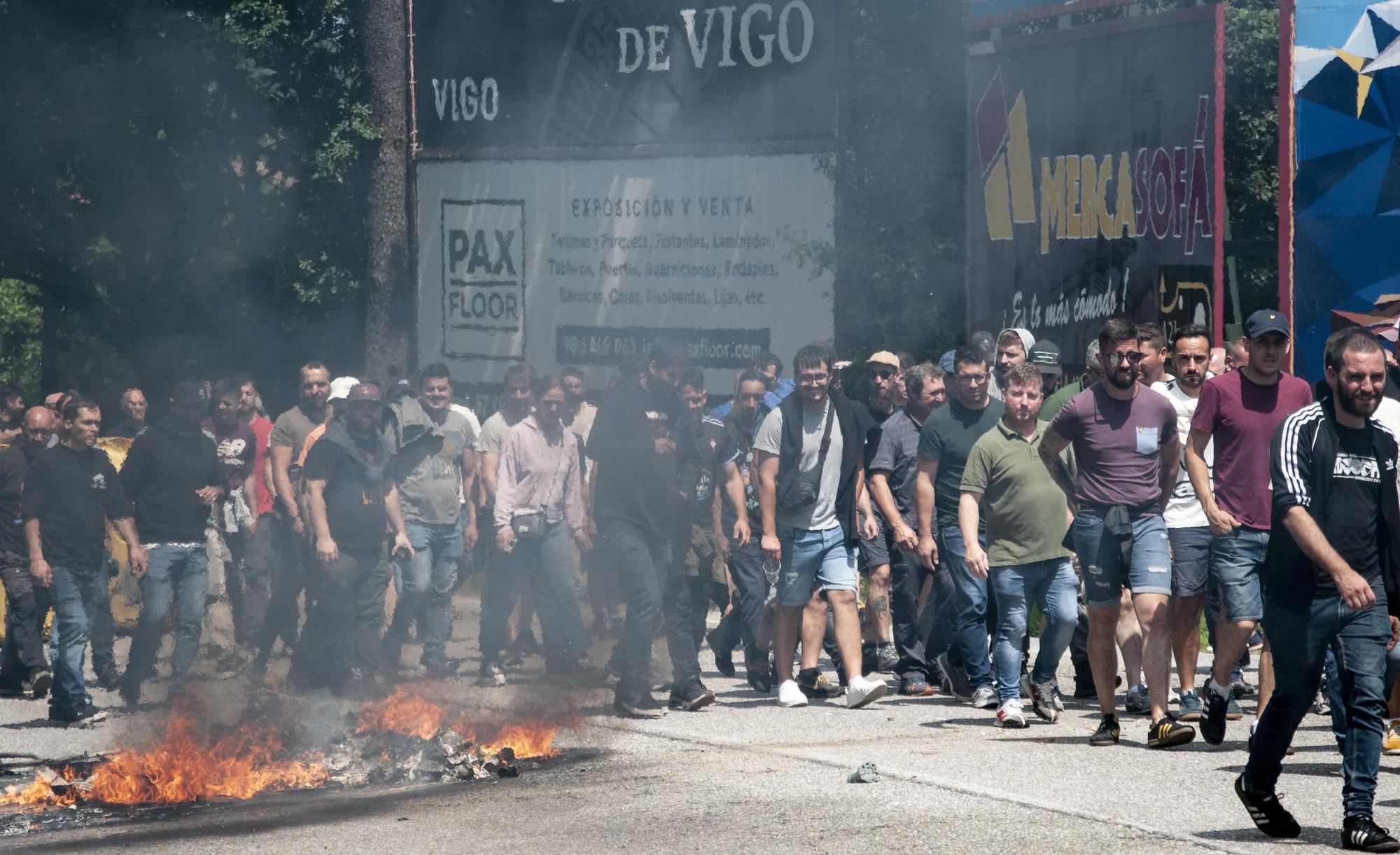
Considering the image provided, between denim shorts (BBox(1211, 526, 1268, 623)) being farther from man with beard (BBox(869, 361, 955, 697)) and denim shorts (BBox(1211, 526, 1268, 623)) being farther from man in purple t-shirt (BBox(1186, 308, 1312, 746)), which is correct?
man with beard (BBox(869, 361, 955, 697))

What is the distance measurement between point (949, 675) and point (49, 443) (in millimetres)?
5762

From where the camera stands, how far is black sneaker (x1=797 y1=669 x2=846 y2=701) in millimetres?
9797

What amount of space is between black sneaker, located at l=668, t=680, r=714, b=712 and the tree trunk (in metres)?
8.32

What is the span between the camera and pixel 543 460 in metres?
11.0

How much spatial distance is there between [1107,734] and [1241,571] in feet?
2.89

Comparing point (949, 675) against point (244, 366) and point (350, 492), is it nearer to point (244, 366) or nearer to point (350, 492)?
point (350, 492)

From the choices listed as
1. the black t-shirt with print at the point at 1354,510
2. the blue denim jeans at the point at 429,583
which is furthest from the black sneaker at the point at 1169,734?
the blue denim jeans at the point at 429,583

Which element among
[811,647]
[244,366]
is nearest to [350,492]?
[811,647]

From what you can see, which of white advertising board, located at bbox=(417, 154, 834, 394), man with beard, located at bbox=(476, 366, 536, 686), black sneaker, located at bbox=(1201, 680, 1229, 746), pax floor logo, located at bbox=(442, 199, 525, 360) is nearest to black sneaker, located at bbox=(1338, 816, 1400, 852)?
black sneaker, located at bbox=(1201, 680, 1229, 746)

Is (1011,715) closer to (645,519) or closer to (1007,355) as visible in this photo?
(645,519)

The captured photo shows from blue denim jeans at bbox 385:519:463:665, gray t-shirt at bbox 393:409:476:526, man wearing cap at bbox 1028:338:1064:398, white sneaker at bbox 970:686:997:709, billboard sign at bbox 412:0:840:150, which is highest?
billboard sign at bbox 412:0:840:150

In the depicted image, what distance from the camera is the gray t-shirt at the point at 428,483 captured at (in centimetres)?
1159

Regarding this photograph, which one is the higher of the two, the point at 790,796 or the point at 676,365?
the point at 676,365

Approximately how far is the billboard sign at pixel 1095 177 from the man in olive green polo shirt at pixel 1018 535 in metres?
4.26
